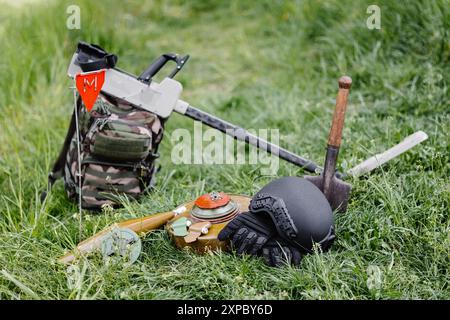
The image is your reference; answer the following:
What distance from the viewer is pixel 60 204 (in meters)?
3.57

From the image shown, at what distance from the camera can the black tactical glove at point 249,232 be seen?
9.12 feet

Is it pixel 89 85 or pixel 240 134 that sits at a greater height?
pixel 89 85

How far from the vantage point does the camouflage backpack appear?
10.6ft

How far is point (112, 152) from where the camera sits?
3260 mm

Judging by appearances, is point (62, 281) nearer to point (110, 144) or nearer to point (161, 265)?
point (161, 265)

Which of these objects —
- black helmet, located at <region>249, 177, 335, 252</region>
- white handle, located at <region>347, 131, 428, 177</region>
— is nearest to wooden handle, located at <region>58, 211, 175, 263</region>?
black helmet, located at <region>249, 177, 335, 252</region>

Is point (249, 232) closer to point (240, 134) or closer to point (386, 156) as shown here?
point (240, 134)

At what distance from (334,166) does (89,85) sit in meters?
1.22

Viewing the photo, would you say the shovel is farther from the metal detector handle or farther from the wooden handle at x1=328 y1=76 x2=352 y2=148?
the metal detector handle

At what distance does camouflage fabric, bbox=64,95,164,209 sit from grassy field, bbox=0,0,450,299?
4.8 inches

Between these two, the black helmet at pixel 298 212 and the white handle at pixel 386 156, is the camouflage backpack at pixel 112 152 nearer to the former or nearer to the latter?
the black helmet at pixel 298 212

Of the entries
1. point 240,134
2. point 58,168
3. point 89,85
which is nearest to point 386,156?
point 240,134
